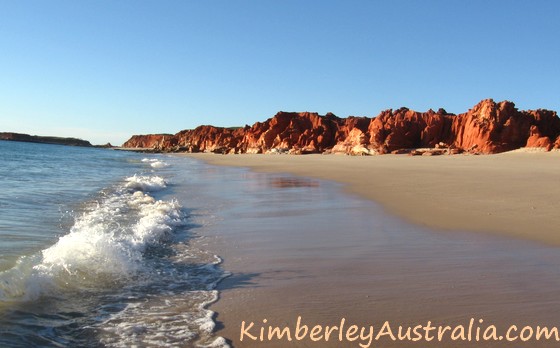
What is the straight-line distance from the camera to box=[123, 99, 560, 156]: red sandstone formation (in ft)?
180

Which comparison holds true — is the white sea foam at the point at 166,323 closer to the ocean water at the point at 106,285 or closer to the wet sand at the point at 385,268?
the ocean water at the point at 106,285

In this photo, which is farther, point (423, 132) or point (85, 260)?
point (423, 132)

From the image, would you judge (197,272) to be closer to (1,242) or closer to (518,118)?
(1,242)

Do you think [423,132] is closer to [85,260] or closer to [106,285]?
[85,260]

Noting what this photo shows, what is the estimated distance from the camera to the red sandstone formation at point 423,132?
54.9m

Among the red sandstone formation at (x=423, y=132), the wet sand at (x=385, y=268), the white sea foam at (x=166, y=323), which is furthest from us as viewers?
the red sandstone formation at (x=423, y=132)

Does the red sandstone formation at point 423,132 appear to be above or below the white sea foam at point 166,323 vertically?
above

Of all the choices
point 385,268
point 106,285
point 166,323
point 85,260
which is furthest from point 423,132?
point 166,323

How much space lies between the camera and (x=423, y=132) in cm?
6675

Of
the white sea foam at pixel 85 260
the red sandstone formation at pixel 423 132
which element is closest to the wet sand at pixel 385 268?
the white sea foam at pixel 85 260

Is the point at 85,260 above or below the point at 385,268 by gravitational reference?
below

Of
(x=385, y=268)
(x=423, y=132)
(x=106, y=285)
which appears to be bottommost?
(x=106, y=285)

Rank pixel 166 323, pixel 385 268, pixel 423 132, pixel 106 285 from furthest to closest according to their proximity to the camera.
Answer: pixel 423 132 → pixel 385 268 → pixel 106 285 → pixel 166 323

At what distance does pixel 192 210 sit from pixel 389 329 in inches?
322
